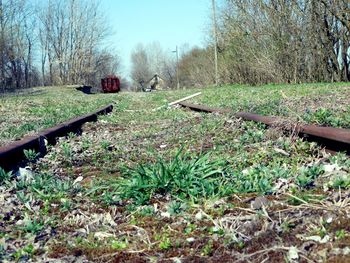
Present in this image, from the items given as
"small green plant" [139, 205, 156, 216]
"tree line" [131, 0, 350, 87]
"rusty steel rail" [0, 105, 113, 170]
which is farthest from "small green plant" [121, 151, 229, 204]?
"tree line" [131, 0, 350, 87]

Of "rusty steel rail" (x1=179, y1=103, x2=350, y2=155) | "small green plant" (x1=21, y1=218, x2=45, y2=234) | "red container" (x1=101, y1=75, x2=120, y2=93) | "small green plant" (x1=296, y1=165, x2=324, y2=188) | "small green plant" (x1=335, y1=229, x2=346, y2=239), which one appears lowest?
"small green plant" (x1=21, y1=218, x2=45, y2=234)

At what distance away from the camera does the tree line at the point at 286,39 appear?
2100 cm

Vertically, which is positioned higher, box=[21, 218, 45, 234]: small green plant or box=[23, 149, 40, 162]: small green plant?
box=[23, 149, 40, 162]: small green plant

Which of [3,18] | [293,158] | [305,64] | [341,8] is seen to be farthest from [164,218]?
[3,18]

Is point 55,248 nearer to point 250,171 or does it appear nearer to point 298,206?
point 298,206

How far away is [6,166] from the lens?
370 centimetres

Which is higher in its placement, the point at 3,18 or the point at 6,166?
the point at 3,18

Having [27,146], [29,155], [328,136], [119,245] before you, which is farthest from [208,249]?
[27,146]

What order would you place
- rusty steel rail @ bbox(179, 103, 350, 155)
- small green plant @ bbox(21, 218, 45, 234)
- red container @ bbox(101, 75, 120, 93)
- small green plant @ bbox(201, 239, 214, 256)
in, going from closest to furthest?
small green plant @ bbox(201, 239, 214, 256)
small green plant @ bbox(21, 218, 45, 234)
rusty steel rail @ bbox(179, 103, 350, 155)
red container @ bbox(101, 75, 120, 93)

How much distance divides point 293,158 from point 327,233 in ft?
5.28

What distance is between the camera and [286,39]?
24.0 meters

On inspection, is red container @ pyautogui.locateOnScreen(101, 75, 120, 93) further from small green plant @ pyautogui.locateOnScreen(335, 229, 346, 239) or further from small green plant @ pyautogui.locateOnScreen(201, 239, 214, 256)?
small green plant @ pyautogui.locateOnScreen(335, 229, 346, 239)

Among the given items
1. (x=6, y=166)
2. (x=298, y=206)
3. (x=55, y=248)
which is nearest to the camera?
(x=55, y=248)

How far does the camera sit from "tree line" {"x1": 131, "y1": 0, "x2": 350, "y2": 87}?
21000 mm
